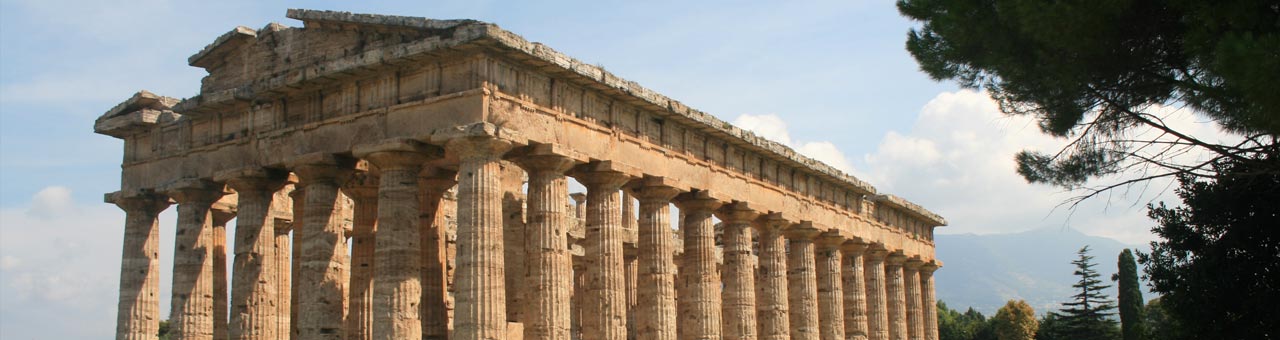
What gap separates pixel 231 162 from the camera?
2619 cm

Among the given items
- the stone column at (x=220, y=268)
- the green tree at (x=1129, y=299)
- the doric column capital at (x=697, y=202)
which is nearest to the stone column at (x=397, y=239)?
the doric column capital at (x=697, y=202)

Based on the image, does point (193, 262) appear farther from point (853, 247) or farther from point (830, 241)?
point (853, 247)

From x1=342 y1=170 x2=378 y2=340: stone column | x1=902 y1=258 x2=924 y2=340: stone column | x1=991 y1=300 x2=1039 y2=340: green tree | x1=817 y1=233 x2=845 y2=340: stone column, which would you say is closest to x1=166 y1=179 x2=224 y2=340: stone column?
x1=342 y1=170 x2=378 y2=340: stone column

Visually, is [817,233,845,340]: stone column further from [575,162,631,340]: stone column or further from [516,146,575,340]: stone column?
[516,146,575,340]: stone column

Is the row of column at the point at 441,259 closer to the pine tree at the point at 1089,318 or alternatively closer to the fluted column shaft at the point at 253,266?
the fluted column shaft at the point at 253,266

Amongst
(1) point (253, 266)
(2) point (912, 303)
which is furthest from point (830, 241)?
(1) point (253, 266)

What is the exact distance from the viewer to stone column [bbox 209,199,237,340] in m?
29.3

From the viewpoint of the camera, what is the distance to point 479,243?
21.8 m

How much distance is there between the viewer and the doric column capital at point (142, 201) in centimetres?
2788

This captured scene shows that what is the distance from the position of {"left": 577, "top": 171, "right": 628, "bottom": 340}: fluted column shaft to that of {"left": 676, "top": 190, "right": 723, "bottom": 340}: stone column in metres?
Result: 3.50

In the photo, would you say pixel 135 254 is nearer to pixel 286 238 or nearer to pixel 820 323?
pixel 286 238

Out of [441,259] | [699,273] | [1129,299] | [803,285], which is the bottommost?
[699,273]

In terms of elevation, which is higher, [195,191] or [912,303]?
[195,191]

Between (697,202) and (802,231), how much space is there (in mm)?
5570
